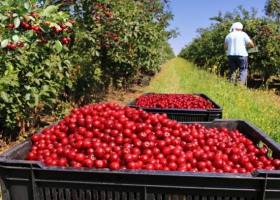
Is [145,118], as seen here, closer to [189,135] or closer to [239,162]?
[189,135]

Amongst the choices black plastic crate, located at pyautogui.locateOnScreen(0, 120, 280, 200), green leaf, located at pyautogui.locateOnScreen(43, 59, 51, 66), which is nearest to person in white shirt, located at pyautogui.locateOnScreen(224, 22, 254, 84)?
green leaf, located at pyautogui.locateOnScreen(43, 59, 51, 66)

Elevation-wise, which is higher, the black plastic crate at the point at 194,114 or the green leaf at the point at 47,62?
the green leaf at the point at 47,62

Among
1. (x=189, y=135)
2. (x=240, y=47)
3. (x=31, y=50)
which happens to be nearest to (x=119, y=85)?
(x=240, y=47)

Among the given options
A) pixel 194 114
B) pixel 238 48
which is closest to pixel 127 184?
pixel 194 114

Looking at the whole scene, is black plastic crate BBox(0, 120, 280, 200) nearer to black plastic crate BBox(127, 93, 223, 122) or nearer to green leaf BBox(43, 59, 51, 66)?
black plastic crate BBox(127, 93, 223, 122)

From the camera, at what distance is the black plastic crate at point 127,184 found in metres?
1.30

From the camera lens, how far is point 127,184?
134 centimetres

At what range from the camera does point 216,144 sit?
198 cm

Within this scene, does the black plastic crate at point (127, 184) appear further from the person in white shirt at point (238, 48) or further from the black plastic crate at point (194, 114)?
the person in white shirt at point (238, 48)

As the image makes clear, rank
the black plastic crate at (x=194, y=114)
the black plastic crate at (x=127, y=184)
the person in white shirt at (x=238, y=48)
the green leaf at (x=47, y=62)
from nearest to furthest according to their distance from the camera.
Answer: the black plastic crate at (x=127, y=184), the black plastic crate at (x=194, y=114), the green leaf at (x=47, y=62), the person in white shirt at (x=238, y=48)

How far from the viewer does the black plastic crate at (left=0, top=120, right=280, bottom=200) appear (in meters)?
1.30

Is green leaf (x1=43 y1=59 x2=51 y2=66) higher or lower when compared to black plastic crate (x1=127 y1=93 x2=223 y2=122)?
higher

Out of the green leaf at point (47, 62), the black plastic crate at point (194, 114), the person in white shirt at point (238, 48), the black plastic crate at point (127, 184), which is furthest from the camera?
the person in white shirt at point (238, 48)

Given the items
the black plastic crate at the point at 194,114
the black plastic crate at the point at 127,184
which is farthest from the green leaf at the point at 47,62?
the black plastic crate at the point at 127,184
